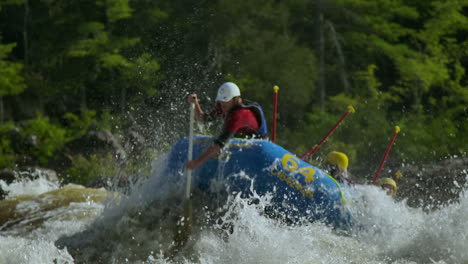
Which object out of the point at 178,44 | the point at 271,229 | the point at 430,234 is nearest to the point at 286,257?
the point at 271,229

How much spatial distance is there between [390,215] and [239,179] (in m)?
1.92

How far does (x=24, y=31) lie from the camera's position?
1970 cm

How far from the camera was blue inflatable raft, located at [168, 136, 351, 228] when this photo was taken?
6.30m

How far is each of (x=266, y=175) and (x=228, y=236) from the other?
0.75m

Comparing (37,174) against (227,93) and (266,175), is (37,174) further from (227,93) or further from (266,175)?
(266,175)

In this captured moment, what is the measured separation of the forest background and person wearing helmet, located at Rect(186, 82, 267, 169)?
27.0ft

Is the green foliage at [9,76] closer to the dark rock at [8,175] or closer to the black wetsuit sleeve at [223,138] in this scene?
the dark rock at [8,175]

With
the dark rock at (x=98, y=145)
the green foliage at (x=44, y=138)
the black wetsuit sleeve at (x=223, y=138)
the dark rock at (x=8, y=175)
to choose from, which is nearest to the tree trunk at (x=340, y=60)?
the dark rock at (x=98, y=145)

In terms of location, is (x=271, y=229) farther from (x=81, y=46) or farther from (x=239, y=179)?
(x=81, y=46)

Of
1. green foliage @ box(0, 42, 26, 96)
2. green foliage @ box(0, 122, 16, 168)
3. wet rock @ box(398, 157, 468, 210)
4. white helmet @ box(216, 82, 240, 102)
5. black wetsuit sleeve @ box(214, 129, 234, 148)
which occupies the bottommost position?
green foliage @ box(0, 122, 16, 168)

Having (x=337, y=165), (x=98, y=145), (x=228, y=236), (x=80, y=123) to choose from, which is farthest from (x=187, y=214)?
(x=80, y=123)

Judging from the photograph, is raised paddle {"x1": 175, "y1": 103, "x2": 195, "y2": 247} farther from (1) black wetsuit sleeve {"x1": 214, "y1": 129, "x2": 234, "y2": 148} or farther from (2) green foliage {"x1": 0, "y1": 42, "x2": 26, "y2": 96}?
(2) green foliage {"x1": 0, "y1": 42, "x2": 26, "y2": 96}

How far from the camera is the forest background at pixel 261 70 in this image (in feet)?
52.6

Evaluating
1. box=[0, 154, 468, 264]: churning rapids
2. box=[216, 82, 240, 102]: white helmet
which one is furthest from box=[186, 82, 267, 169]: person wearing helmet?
box=[0, 154, 468, 264]: churning rapids
